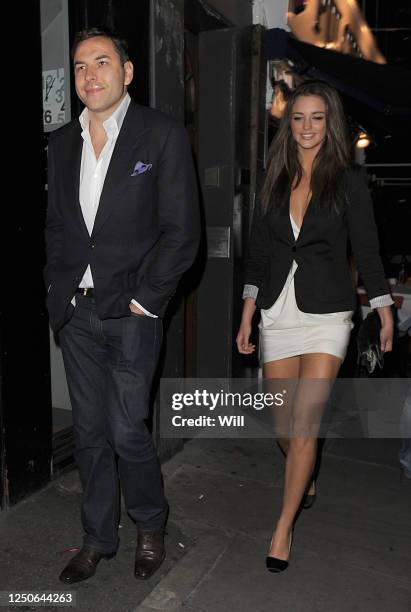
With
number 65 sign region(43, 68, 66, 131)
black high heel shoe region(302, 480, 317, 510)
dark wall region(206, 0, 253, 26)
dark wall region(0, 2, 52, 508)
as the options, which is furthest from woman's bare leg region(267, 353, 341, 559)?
dark wall region(206, 0, 253, 26)

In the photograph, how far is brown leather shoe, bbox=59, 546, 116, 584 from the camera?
271cm

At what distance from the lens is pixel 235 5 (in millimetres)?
4957

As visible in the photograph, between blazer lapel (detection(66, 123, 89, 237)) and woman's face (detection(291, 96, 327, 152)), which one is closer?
blazer lapel (detection(66, 123, 89, 237))

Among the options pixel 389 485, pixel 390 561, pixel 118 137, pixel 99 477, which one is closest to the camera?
pixel 118 137

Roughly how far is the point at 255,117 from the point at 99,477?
11.7 feet

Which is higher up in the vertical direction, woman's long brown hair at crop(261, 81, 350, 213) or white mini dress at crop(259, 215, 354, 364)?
woman's long brown hair at crop(261, 81, 350, 213)

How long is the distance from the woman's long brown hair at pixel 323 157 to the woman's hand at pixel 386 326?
Result: 1.94ft

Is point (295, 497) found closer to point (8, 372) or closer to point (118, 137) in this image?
point (8, 372)

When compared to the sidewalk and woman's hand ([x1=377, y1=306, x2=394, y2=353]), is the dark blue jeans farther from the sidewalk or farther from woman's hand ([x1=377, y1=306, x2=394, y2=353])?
woman's hand ([x1=377, y1=306, x2=394, y2=353])

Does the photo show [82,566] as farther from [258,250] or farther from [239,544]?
[258,250]

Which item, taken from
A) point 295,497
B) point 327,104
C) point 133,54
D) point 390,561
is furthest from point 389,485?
point 133,54

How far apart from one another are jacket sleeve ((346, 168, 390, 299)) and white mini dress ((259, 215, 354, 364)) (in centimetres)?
26

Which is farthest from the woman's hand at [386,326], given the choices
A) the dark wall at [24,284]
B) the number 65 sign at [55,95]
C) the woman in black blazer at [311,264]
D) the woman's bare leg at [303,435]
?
the number 65 sign at [55,95]

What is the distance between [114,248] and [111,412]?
2.43 feet
